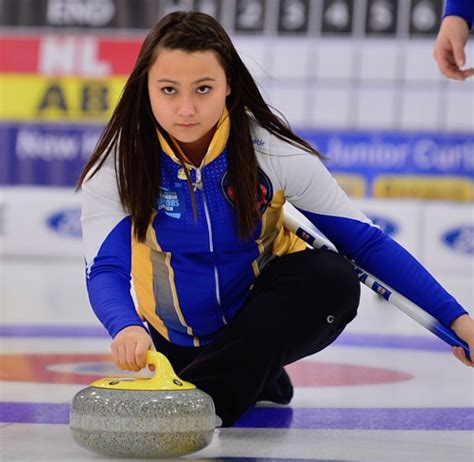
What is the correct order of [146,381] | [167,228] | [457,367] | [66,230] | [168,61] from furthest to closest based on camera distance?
[66,230] < [457,367] < [167,228] < [168,61] < [146,381]

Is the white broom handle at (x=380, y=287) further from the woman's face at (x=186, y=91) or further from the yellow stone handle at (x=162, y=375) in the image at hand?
the yellow stone handle at (x=162, y=375)

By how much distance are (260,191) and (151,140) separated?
246mm

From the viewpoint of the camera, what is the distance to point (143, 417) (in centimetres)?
172

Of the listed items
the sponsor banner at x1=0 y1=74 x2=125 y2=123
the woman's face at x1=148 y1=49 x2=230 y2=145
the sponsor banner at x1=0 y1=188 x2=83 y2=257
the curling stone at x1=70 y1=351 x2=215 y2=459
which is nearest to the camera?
the curling stone at x1=70 y1=351 x2=215 y2=459

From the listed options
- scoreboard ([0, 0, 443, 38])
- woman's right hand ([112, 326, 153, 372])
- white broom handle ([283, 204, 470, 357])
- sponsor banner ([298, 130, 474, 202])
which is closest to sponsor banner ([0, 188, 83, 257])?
scoreboard ([0, 0, 443, 38])

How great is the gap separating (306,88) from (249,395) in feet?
29.1

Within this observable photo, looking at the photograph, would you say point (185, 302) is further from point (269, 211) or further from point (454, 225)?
point (454, 225)

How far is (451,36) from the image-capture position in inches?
93.4

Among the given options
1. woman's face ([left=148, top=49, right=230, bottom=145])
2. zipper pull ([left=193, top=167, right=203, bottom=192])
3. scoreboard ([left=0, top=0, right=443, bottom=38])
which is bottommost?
zipper pull ([left=193, top=167, right=203, bottom=192])

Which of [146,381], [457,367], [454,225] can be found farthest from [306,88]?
[146,381]

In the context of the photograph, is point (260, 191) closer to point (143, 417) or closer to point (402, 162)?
point (143, 417)

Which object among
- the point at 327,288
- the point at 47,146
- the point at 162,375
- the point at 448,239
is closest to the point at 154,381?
the point at 162,375

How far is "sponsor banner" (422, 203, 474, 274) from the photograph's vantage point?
8.96m

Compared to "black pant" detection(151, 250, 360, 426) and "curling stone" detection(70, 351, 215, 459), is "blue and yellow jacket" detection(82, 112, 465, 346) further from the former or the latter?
"curling stone" detection(70, 351, 215, 459)
